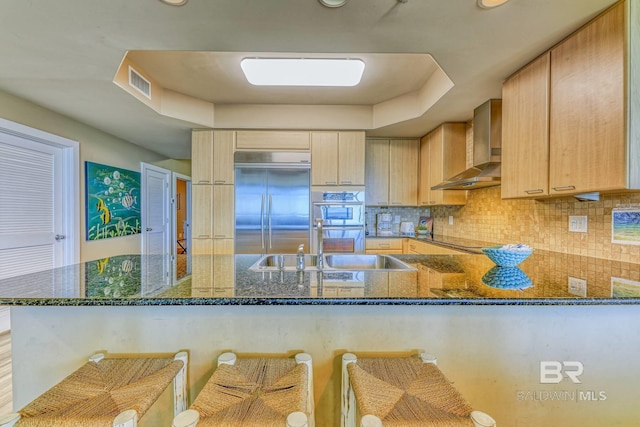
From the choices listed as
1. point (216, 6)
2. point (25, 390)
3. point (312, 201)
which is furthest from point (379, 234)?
point (25, 390)

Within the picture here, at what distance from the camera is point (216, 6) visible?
1442mm

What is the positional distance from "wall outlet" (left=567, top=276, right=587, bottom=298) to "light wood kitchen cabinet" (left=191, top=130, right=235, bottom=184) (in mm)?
3121

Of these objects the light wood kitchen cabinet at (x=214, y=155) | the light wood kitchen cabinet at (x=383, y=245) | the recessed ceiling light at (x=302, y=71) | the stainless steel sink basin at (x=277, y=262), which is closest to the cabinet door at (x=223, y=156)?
the light wood kitchen cabinet at (x=214, y=155)

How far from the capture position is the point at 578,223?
6.61 ft

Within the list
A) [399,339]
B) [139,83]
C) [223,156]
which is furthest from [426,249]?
[139,83]

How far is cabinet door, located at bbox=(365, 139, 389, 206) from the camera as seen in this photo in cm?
394

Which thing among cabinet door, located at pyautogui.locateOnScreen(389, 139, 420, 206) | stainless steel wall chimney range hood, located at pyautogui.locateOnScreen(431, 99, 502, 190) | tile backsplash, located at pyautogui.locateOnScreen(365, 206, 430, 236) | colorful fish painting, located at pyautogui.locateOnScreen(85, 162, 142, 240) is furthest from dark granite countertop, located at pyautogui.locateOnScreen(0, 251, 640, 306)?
tile backsplash, located at pyautogui.locateOnScreen(365, 206, 430, 236)

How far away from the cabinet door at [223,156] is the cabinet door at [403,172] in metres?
2.06

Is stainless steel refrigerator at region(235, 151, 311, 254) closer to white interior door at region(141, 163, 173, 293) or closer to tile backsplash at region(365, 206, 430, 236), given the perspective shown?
tile backsplash at region(365, 206, 430, 236)

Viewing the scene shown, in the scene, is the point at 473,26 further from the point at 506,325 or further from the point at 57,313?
the point at 57,313

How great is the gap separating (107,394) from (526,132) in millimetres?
2593

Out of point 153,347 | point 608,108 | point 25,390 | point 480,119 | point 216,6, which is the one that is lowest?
point 25,390

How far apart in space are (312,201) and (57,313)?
2.57 metres

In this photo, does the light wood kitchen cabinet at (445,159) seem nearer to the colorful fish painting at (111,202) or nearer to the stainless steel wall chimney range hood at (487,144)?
the stainless steel wall chimney range hood at (487,144)
